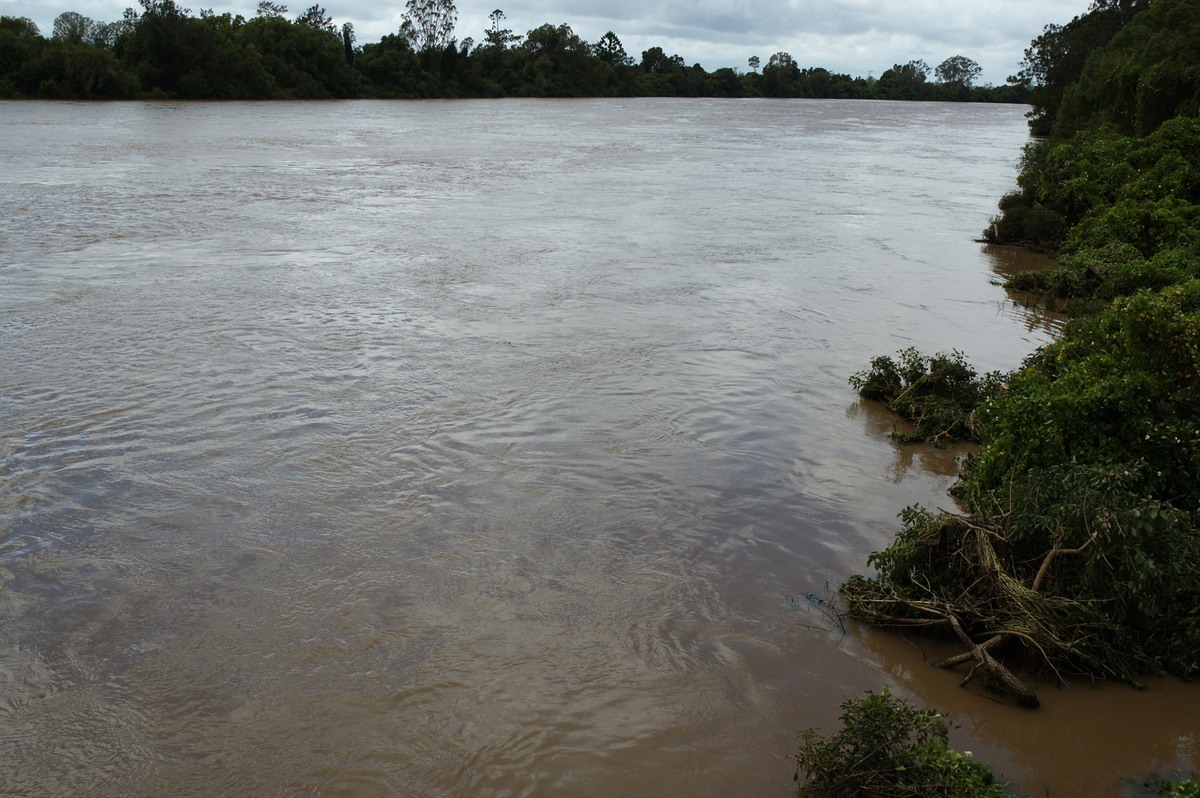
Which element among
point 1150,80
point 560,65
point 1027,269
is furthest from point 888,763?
point 560,65

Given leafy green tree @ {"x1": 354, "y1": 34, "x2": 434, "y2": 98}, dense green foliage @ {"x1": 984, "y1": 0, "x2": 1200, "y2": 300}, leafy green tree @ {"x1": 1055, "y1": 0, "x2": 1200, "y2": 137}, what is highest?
leafy green tree @ {"x1": 354, "y1": 34, "x2": 434, "y2": 98}

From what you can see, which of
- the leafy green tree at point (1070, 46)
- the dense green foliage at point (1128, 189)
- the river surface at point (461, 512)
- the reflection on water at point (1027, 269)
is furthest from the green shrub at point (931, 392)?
the leafy green tree at point (1070, 46)

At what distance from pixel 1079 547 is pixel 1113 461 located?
1324mm

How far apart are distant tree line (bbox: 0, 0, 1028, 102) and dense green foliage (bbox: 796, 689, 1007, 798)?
53263 mm

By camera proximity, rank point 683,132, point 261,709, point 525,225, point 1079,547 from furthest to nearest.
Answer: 1. point 683,132
2. point 525,225
3. point 1079,547
4. point 261,709

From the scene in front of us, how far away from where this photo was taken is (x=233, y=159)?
25891 millimetres

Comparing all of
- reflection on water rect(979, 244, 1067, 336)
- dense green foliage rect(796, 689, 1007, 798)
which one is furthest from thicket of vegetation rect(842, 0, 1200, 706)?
reflection on water rect(979, 244, 1067, 336)

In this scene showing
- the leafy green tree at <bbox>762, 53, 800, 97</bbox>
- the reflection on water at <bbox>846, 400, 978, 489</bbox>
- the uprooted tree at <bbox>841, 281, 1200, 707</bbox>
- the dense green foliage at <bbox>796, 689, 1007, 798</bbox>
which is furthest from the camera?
the leafy green tree at <bbox>762, 53, 800, 97</bbox>

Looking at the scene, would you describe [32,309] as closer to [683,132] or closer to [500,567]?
[500,567]

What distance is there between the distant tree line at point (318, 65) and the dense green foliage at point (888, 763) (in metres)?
53.3

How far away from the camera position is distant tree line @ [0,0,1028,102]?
4841 cm

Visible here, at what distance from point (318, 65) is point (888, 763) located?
68.9 metres

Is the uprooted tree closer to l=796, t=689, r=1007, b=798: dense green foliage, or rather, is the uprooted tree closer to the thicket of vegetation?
the thicket of vegetation

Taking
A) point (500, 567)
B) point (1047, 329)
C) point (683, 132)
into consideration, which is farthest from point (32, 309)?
point (683, 132)
